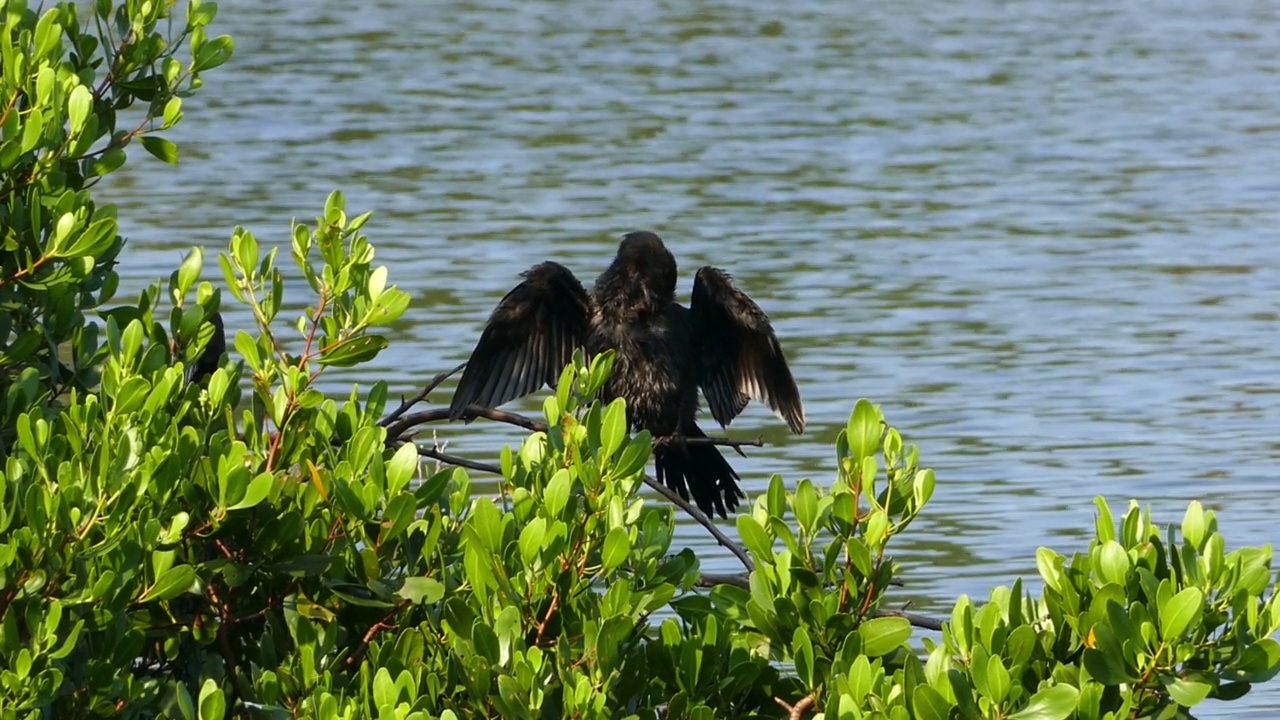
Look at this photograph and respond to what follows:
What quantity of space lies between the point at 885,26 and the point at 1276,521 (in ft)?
60.0

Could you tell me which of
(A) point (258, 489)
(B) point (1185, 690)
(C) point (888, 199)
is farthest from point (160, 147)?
(C) point (888, 199)

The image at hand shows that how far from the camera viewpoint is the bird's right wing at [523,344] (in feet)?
20.2

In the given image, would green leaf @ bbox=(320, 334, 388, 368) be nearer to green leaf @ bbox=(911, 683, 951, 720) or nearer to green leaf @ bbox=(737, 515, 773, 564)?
green leaf @ bbox=(737, 515, 773, 564)

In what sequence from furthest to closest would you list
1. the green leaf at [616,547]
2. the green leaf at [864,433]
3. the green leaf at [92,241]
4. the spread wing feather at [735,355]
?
the spread wing feather at [735,355], the green leaf at [92,241], the green leaf at [864,433], the green leaf at [616,547]

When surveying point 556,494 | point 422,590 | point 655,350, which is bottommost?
point 655,350

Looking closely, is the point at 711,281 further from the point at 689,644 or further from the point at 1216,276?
the point at 1216,276

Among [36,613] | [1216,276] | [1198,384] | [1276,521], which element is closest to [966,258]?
[1216,276]

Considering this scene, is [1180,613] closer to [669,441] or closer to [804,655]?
[804,655]

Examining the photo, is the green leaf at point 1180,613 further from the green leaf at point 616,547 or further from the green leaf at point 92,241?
the green leaf at point 92,241

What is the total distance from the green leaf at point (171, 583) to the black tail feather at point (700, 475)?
8.78 ft

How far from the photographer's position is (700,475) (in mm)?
6176

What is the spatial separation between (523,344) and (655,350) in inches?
14.9

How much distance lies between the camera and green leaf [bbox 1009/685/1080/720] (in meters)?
3.21

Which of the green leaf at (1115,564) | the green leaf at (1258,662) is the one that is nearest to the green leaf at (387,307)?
the green leaf at (1115,564)
